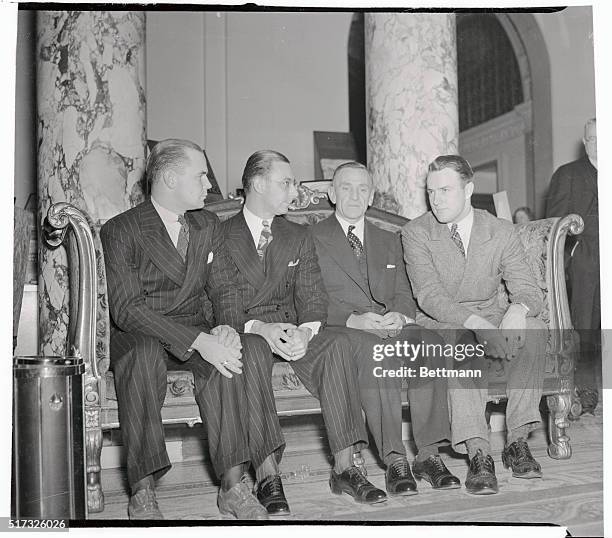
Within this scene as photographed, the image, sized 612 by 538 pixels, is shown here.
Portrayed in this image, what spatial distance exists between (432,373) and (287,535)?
0.64m

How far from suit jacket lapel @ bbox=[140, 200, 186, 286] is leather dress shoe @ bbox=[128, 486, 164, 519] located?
62 centimetres

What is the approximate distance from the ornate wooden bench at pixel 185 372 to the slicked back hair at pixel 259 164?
0.08m

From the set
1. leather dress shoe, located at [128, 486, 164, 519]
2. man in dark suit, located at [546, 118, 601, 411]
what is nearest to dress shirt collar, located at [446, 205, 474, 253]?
man in dark suit, located at [546, 118, 601, 411]

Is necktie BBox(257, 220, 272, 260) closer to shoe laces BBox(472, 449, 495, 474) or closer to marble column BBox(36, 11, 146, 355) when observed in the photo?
marble column BBox(36, 11, 146, 355)

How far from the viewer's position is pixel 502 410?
2.21m

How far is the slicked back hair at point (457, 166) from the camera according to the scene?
2268 mm

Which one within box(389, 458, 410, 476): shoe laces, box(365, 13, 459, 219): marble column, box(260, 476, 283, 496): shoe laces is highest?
box(365, 13, 459, 219): marble column

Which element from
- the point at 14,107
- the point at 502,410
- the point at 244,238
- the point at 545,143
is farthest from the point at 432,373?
the point at 14,107

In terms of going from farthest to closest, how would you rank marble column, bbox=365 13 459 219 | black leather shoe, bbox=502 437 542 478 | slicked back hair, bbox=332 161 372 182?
1. marble column, bbox=365 13 459 219
2. slicked back hair, bbox=332 161 372 182
3. black leather shoe, bbox=502 437 542 478

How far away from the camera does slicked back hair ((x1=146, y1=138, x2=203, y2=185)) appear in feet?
7.02

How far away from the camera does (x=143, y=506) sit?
6.11 ft

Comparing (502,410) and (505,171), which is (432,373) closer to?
(502,410)

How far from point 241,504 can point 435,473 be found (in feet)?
1.91

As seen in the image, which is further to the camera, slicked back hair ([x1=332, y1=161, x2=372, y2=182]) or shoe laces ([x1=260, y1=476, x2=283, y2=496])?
slicked back hair ([x1=332, y1=161, x2=372, y2=182])
